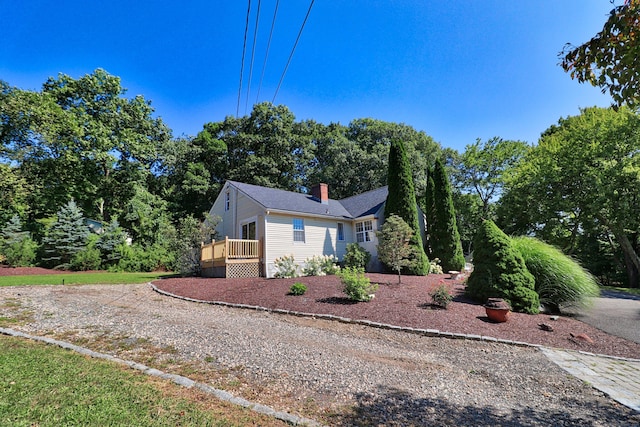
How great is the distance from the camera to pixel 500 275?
8.17 metres

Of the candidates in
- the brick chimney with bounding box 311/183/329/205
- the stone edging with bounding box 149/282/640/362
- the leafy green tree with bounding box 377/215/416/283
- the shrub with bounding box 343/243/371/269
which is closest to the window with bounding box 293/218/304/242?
the shrub with bounding box 343/243/371/269

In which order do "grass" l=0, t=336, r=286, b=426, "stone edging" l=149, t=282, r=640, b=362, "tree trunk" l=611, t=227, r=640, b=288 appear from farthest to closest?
1. "tree trunk" l=611, t=227, r=640, b=288
2. "stone edging" l=149, t=282, r=640, b=362
3. "grass" l=0, t=336, r=286, b=426

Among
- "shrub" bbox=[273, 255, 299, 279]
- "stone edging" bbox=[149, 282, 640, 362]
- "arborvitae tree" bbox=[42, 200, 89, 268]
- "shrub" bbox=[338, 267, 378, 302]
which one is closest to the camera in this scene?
"stone edging" bbox=[149, 282, 640, 362]

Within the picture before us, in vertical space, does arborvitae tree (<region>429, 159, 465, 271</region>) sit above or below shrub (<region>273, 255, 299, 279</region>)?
above

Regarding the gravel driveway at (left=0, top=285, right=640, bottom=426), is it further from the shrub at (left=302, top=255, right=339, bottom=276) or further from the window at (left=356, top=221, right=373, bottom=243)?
the window at (left=356, top=221, right=373, bottom=243)

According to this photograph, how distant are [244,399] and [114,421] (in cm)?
126

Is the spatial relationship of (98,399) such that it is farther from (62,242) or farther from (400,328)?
(62,242)

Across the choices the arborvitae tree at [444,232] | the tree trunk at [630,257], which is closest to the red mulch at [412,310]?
the arborvitae tree at [444,232]

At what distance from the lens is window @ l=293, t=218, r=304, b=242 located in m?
16.3

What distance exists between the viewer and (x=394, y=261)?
11969 mm

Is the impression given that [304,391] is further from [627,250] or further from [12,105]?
[12,105]

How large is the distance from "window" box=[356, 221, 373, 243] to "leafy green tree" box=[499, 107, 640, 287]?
39.9 ft

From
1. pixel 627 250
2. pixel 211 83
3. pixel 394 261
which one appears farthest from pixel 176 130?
pixel 627 250

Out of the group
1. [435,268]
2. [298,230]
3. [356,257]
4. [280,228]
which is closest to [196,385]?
[280,228]
